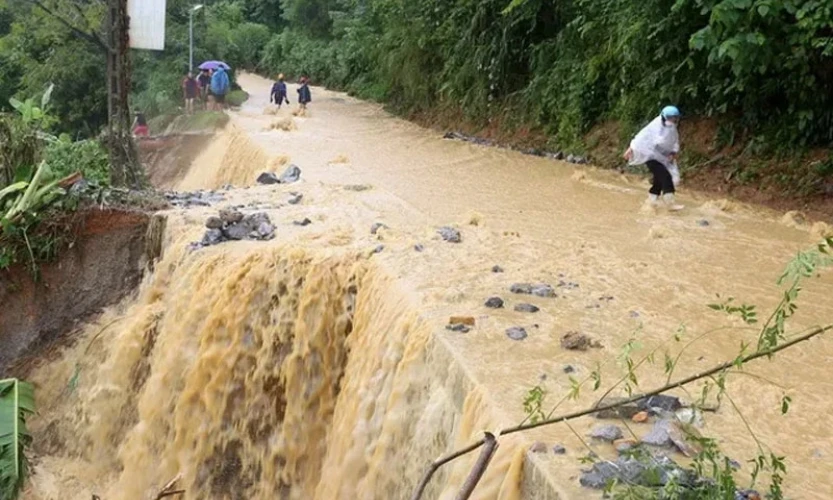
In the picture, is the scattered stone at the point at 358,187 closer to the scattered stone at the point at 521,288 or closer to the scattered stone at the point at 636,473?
the scattered stone at the point at 521,288

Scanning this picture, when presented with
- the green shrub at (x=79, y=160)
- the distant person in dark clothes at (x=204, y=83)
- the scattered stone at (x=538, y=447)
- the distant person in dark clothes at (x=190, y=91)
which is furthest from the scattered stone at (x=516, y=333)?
the distant person in dark clothes at (x=204, y=83)

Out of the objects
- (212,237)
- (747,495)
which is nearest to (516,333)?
(747,495)

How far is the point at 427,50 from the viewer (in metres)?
20.7

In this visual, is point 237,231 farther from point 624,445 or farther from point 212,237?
point 624,445

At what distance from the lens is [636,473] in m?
3.64

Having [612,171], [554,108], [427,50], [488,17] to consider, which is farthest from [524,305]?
[427,50]

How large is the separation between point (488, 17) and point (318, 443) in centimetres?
1276

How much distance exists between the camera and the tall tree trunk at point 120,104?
1034 centimetres

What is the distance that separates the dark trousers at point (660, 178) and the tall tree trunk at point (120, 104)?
6444 mm

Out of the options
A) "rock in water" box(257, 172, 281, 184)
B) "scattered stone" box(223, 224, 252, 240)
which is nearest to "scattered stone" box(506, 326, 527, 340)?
"scattered stone" box(223, 224, 252, 240)

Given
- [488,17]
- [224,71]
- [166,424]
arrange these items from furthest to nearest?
[224,71]
[488,17]
[166,424]

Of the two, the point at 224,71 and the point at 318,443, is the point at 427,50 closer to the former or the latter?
the point at 224,71

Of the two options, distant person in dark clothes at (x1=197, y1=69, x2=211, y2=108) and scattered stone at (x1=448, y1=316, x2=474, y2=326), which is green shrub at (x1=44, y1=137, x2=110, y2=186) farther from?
distant person in dark clothes at (x1=197, y1=69, x2=211, y2=108)

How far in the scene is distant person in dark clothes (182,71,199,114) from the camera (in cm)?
2300
